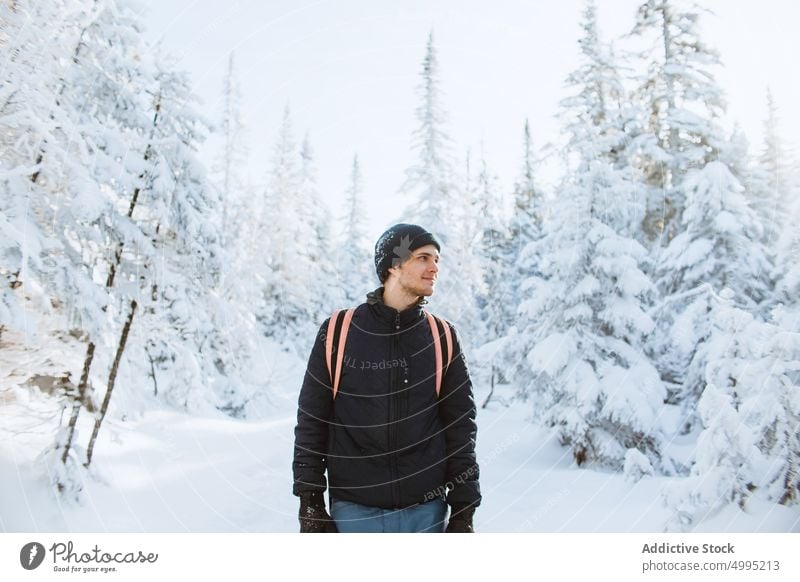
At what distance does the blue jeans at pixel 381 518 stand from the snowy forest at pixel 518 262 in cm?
353

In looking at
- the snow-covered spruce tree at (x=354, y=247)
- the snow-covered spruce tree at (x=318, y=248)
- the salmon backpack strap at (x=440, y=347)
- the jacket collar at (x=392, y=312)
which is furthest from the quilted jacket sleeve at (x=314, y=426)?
the snow-covered spruce tree at (x=354, y=247)

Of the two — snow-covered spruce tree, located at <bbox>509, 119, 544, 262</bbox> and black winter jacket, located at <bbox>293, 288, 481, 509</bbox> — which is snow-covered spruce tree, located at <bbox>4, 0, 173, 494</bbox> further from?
snow-covered spruce tree, located at <bbox>509, 119, 544, 262</bbox>

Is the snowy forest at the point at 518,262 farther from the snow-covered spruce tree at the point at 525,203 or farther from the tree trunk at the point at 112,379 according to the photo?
the snow-covered spruce tree at the point at 525,203

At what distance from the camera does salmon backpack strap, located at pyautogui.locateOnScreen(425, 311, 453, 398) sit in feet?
8.96

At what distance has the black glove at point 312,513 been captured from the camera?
8.35 ft

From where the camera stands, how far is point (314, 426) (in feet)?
8.64

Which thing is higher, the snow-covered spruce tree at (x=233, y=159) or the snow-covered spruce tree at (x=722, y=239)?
the snow-covered spruce tree at (x=233, y=159)

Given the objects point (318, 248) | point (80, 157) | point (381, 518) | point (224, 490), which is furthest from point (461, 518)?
point (318, 248)

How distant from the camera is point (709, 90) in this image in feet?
44.0

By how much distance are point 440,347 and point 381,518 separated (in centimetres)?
100

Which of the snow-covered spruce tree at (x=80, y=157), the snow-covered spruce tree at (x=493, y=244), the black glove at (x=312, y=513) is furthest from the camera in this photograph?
the snow-covered spruce tree at (x=493, y=244)
